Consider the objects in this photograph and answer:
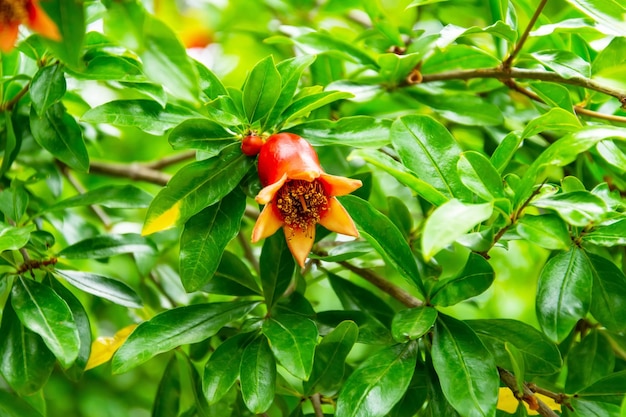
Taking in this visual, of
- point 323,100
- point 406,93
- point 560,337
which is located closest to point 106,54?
point 323,100

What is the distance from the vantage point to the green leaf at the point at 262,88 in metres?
0.82

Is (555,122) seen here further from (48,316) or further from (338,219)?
(48,316)

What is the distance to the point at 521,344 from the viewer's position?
84 centimetres

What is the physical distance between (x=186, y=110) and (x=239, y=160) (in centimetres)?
10

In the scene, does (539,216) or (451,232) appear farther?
(539,216)

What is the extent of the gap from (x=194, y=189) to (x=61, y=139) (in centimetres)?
22

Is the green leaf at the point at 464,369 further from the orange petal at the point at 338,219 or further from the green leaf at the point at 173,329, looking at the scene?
the green leaf at the point at 173,329

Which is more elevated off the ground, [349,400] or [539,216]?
[539,216]

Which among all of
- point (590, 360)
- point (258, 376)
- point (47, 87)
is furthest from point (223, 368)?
point (590, 360)

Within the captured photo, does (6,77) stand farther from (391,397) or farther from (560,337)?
(560,337)

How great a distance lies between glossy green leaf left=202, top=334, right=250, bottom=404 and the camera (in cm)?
80

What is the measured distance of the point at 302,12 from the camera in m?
1.45

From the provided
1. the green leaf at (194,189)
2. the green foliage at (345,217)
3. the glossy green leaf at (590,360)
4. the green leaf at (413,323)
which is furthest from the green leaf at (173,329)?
the glossy green leaf at (590,360)

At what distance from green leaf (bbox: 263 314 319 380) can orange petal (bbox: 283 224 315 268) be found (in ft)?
0.24
